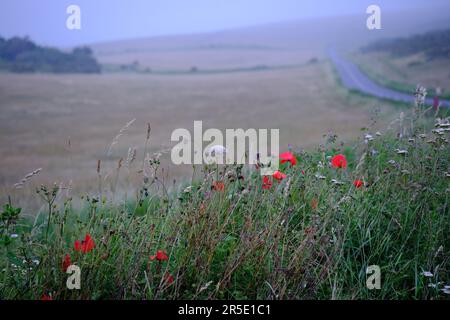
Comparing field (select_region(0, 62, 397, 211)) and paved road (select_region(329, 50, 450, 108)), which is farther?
paved road (select_region(329, 50, 450, 108))

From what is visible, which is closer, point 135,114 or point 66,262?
point 66,262

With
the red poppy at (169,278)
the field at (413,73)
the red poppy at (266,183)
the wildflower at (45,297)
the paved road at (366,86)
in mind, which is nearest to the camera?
the wildflower at (45,297)

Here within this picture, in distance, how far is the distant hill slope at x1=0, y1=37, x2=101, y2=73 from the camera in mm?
48375

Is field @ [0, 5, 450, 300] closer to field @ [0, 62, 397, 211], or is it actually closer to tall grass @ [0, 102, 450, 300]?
tall grass @ [0, 102, 450, 300]

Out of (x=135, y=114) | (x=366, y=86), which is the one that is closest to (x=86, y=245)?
(x=135, y=114)

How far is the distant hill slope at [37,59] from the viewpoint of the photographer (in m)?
48.4

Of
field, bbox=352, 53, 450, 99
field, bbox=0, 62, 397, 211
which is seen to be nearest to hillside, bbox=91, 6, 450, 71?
field, bbox=352, 53, 450, 99

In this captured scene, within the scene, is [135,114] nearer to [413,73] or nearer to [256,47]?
[413,73]

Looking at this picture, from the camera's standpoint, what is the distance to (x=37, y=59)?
52969 millimetres

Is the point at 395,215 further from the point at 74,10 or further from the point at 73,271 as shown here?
the point at 74,10

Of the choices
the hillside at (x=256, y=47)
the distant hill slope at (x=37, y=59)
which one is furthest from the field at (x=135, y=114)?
the hillside at (x=256, y=47)

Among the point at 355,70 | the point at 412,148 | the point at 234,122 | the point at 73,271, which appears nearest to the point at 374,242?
the point at 412,148

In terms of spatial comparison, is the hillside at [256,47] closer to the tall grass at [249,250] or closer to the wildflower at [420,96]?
the wildflower at [420,96]

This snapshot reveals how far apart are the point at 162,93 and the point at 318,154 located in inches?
1409
